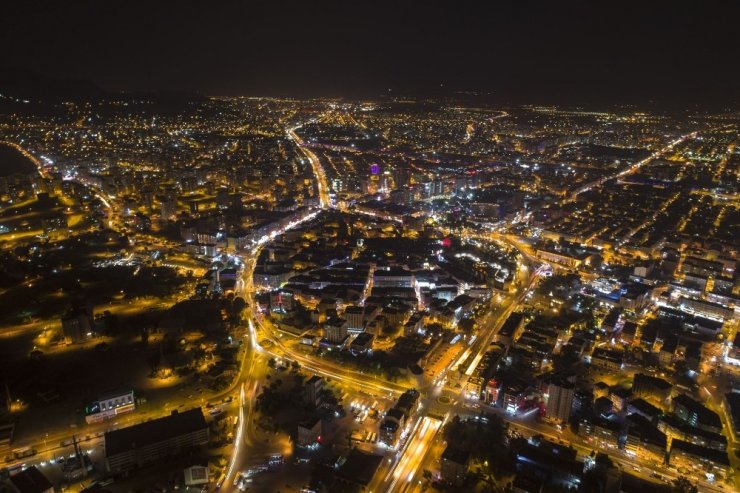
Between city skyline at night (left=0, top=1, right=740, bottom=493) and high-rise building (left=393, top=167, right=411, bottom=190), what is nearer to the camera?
city skyline at night (left=0, top=1, right=740, bottom=493)

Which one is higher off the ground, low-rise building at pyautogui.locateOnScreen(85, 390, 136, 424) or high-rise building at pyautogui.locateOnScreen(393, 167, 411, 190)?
high-rise building at pyautogui.locateOnScreen(393, 167, 411, 190)

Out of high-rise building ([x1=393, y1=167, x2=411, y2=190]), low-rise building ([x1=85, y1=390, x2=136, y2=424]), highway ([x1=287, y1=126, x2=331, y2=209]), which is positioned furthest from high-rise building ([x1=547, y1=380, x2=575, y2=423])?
high-rise building ([x1=393, y1=167, x2=411, y2=190])

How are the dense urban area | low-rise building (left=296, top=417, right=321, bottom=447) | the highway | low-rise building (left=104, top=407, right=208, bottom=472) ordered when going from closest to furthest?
low-rise building (left=104, top=407, right=208, bottom=472), the dense urban area, low-rise building (left=296, top=417, right=321, bottom=447), the highway

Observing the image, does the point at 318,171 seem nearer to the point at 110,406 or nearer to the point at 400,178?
the point at 400,178

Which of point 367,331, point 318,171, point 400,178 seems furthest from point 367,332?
point 318,171

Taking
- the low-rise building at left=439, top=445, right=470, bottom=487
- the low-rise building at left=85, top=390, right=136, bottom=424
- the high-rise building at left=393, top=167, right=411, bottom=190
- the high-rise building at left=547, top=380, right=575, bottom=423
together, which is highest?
the high-rise building at left=393, top=167, right=411, bottom=190

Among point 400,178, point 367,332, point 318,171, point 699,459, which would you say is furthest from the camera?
point 318,171

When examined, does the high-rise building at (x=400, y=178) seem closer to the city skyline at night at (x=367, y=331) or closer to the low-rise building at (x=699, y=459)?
the city skyline at night at (x=367, y=331)

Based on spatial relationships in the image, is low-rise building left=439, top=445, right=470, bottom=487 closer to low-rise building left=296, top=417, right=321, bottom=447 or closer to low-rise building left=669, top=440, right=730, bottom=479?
low-rise building left=296, top=417, right=321, bottom=447
